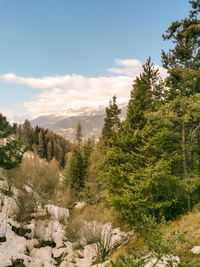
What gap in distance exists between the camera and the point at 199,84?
46.5ft

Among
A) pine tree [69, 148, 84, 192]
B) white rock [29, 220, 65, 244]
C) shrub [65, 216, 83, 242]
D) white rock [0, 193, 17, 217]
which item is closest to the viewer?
white rock [29, 220, 65, 244]

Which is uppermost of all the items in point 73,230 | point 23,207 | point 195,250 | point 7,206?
point 195,250

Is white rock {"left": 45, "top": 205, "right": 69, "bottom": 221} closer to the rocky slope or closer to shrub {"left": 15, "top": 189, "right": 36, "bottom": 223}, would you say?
the rocky slope

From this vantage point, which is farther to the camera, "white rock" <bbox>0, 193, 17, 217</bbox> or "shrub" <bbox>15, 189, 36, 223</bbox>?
"white rock" <bbox>0, 193, 17, 217</bbox>

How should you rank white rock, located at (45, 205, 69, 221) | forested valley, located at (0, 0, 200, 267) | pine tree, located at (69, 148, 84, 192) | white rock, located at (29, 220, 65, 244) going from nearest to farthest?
forested valley, located at (0, 0, 200, 267) → white rock, located at (29, 220, 65, 244) → white rock, located at (45, 205, 69, 221) → pine tree, located at (69, 148, 84, 192)

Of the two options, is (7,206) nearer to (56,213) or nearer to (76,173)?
(56,213)

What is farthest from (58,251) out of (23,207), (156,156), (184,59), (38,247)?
(184,59)

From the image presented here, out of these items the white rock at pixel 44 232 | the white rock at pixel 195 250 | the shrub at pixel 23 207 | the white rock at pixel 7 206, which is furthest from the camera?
the white rock at pixel 7 206

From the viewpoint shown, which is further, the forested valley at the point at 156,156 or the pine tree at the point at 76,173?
the pine tree at the point at 76,173

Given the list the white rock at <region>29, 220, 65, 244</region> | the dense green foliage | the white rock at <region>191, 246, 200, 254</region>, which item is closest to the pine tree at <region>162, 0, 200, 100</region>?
the dense green foliage

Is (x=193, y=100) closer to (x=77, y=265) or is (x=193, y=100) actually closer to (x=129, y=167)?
(x=129, y=167)

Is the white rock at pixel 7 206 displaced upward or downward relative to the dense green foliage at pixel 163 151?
downward

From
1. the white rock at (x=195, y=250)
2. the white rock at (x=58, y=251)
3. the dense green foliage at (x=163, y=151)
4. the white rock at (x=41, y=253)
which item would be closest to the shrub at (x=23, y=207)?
the white rock at (x=41, y=253)

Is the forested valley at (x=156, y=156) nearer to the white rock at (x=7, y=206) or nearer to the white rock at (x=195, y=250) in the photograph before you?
the white rock at (x=7, y=206)
